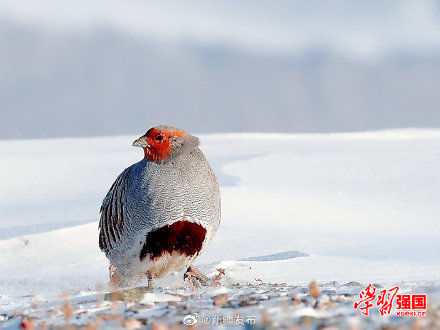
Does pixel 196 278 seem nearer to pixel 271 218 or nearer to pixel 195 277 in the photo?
pixel 195 277

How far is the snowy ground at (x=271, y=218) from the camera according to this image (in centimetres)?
695

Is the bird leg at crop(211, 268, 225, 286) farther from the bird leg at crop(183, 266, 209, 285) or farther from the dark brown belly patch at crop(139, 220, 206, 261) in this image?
the dark brown belly patch at crop(139, 220, 206, 261)

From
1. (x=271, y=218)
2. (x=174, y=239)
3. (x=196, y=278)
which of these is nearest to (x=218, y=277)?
(x=196, y=278)

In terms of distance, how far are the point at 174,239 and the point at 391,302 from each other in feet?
6.16

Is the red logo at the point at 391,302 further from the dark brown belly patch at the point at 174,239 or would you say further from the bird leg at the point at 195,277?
the bird leg at the point at 195,277

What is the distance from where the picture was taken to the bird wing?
5.45m

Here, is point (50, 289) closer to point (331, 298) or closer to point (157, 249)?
point (157, 249)

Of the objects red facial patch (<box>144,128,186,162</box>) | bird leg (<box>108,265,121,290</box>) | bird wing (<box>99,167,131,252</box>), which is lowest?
bird leg (<box>108,265,121,290</box>)

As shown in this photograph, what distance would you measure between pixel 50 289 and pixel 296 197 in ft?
20.2

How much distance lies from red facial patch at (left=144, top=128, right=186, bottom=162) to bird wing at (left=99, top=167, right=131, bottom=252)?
336 mm

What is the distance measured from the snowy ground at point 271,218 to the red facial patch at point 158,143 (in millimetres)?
1131

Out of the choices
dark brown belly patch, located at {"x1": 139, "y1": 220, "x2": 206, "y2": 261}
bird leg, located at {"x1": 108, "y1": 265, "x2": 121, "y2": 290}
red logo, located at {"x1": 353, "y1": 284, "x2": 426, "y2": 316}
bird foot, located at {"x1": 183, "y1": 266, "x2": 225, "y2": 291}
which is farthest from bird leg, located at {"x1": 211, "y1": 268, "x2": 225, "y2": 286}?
red logo, located at {"x1": 353, "y1": 284, "x2": 426, "y2": 316}

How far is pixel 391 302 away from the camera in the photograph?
3.86m

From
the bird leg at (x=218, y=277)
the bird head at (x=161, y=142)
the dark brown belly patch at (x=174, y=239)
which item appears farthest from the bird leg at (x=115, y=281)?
the bird head at (x=161, y=142)
